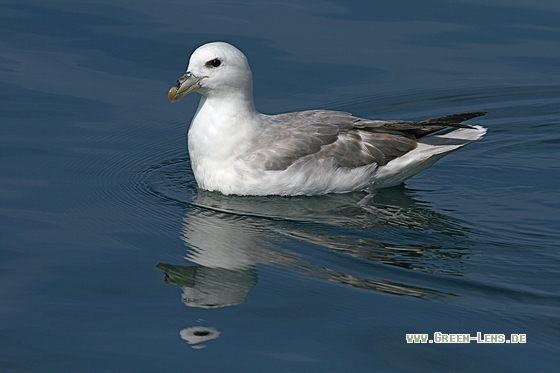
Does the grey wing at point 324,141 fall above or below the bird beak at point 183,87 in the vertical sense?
below

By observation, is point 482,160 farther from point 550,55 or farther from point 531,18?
point 531,18

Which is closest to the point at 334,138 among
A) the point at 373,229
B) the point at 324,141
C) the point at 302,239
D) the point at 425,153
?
the point at 324,141

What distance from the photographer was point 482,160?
32.7 ft

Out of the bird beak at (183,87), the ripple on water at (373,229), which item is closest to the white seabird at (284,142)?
the bird beak at (183,87)

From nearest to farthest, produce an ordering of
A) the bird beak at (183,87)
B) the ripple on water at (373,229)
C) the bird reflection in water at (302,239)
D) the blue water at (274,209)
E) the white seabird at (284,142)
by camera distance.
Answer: the blue water at (274,209), the bird reflection in water at (302,239), the ripple on water at (373,229), the bird beak at (183,87), the white seabird at (284,142)

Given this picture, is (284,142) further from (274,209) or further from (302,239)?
(302,239)

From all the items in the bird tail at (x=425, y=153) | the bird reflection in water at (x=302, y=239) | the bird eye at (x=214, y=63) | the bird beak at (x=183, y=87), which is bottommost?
the bird reflection in water at (x=302, y=239)

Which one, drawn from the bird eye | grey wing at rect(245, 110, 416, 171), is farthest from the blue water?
the bird eye

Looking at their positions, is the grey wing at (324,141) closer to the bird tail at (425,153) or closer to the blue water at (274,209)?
the bird tail at (425,153)

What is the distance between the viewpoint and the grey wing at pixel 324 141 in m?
9.02

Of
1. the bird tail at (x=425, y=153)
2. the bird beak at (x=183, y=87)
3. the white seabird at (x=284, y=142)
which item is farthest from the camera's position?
the bird tail at (x=425, y=153)

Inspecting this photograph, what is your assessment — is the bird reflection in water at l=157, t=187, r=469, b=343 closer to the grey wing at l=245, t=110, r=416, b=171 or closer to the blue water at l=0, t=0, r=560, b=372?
the blue water at l=0, t=0, r=560, b=372

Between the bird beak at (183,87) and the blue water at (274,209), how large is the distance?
88 centimetres

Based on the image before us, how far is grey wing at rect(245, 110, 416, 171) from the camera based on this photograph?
355 inches
